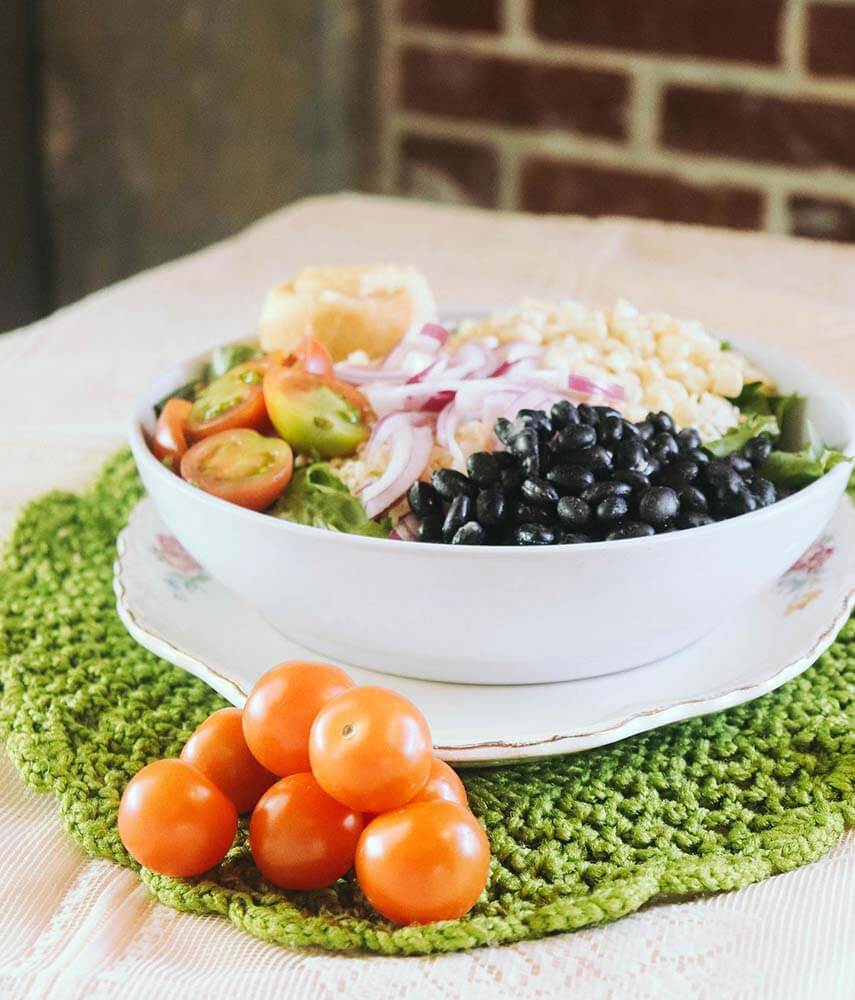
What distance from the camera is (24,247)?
12.1 ft

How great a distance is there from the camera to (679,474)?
1.23 metres

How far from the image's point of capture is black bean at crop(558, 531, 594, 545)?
1.16 metres

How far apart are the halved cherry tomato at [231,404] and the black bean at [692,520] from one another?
0.50 meters

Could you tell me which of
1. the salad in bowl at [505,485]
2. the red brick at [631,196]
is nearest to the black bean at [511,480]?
the salad in bowl at [505,485]

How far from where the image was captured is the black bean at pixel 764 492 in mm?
1232

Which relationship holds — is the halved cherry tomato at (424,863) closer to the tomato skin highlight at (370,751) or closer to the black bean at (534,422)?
the tomato skin highlight at (370,751)

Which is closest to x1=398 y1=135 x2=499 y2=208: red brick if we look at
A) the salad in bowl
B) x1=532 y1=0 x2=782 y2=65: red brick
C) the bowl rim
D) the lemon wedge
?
x1=532 y1=0 x2=782 y2=65: red brick

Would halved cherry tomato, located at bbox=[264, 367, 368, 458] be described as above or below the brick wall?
above

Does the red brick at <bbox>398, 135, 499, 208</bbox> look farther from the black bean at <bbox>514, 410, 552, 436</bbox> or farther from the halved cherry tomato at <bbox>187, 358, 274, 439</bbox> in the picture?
the black bean at <bbox>514, 410, 552, 436</bbox>

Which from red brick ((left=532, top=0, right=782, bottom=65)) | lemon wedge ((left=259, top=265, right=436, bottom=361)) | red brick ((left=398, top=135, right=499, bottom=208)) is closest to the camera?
lemon wedge ((left=259, top=265, right=436, bottom=361))

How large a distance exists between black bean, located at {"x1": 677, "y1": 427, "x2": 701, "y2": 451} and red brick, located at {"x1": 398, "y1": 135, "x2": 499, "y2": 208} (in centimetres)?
296

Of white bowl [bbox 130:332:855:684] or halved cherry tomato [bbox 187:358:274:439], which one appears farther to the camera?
halved cherry tomato [bbox 187:358:274:439]

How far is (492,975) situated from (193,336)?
156 cm

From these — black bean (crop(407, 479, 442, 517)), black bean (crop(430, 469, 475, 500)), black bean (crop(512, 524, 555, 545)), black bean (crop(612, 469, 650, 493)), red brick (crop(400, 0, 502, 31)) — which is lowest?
red brick (crop(400, 0, 502, 31))
